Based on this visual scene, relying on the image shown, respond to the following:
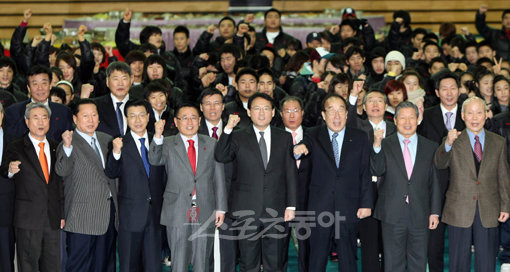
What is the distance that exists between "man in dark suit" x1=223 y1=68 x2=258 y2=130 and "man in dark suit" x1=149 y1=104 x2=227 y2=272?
875 millimetres

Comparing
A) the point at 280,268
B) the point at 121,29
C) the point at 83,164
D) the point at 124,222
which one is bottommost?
the point at 280,268

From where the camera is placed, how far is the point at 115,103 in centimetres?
560

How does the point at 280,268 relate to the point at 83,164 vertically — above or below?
below

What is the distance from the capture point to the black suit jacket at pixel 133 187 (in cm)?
486

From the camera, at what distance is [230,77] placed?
6.95m

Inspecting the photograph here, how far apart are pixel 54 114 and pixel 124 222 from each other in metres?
1.14

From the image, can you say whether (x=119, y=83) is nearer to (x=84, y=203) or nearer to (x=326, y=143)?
(x=84, y=203)

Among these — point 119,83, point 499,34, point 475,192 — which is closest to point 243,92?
point 119,83

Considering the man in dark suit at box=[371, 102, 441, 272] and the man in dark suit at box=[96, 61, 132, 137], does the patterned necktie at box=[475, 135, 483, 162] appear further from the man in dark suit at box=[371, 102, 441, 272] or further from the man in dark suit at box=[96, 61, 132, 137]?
the man in dark suit at box=[96, 61, 132, 137]

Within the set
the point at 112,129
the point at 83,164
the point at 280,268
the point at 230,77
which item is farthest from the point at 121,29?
the point at 280,268

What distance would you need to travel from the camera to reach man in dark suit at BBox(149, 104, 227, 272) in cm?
485

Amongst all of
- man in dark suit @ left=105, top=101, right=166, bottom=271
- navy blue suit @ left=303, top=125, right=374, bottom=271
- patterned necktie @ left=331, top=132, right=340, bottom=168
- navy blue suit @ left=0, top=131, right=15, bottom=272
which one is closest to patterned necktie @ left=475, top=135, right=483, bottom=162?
navy blue suit @ left=303, top=125, right=374, bottom=271

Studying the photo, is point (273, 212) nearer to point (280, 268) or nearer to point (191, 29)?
point (280, 268)

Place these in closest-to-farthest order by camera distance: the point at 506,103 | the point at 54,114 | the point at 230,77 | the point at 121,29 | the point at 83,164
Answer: the point at 83,164
the point at 54,114
the point at 506,103
the point at 230,77
the point at 121,29
